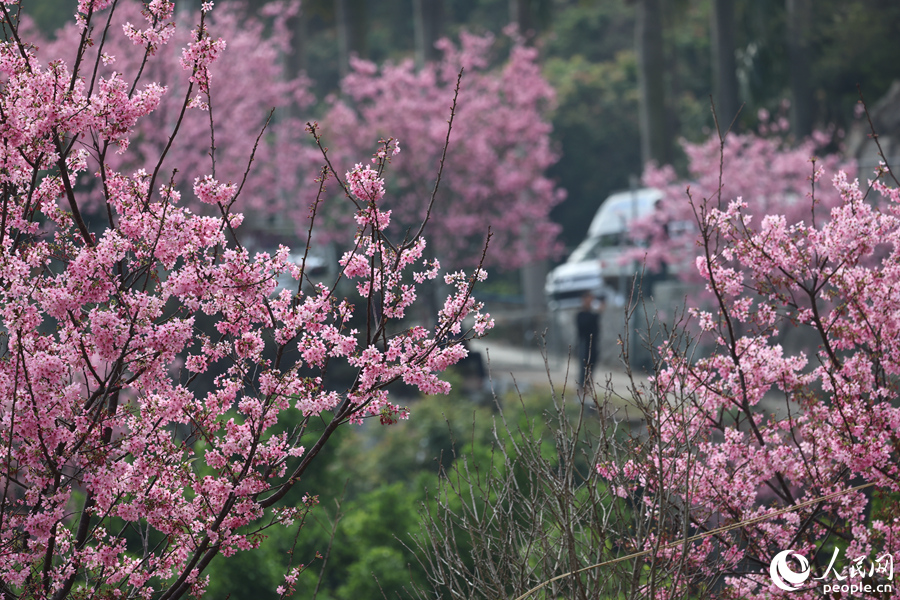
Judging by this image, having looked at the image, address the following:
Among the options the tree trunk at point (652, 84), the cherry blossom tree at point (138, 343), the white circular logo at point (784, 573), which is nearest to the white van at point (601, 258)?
the tree trunk at point (652, 84)

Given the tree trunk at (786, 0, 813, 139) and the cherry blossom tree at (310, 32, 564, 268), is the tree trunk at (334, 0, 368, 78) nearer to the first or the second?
the cherry blossom tree at (310, 32, 564, 268)

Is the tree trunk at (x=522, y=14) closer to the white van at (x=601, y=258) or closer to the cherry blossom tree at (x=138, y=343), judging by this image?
the white van at (x=601, y=258)

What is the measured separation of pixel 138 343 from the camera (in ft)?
11.7

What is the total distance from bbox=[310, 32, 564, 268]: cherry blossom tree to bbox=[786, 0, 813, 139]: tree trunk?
5.67m

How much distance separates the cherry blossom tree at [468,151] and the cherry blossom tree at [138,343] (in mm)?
14980

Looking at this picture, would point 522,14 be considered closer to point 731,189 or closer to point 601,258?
point 601,258

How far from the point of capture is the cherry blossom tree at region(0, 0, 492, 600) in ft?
11.6

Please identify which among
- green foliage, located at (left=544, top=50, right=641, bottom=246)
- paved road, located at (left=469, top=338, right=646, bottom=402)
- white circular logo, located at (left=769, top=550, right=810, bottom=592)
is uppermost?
green foliage, located at (left=544, top=50, right=641, bottom=246)

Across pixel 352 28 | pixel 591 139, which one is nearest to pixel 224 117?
pixel 352 28

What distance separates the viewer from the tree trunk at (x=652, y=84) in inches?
856

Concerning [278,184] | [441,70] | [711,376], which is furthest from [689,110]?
[711,376]

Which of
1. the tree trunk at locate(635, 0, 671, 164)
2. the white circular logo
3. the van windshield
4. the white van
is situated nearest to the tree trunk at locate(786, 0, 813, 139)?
the tree trunk at locate(635, 0, 671, 164)

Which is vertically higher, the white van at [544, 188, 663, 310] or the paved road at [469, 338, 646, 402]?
the white van at [544, 188, 663, 310]

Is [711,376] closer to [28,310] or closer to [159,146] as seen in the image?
[28,310]
